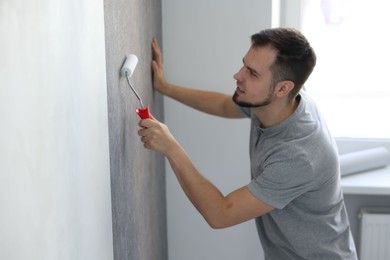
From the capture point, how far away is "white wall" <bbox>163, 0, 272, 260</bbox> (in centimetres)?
192

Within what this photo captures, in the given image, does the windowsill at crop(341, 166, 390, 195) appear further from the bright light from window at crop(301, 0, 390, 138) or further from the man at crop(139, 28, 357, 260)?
the man at crop(139, 28, 357, 260)

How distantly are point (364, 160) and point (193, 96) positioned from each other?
769mm

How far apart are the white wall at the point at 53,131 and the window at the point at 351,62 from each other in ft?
4.10

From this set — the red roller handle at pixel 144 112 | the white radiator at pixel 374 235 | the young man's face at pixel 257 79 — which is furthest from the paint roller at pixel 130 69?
the white radiator at pixel 374 235

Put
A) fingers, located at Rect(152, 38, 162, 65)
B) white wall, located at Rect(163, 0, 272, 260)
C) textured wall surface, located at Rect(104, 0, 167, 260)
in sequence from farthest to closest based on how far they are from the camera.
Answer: white wall, located at Rect(163, 0, 272, 260) < fingers, located at Rect(152, 38, 162, 65) < textured wall surface, located at Rect(104, 0, 167, 260)

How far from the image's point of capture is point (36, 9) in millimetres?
824

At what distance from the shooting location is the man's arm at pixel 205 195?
1.37m

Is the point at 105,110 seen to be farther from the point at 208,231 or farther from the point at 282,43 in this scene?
the point at 208,231

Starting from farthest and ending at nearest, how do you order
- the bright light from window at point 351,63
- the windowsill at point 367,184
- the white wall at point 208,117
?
the bright light from window at point 351,63 < the windowsill at point 367,184 < the white wall at point 208,117

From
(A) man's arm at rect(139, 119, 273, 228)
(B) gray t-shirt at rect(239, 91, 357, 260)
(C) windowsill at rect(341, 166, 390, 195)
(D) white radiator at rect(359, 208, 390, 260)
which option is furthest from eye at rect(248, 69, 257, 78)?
(D) white radiator at rect(359, 208, 390, 260)

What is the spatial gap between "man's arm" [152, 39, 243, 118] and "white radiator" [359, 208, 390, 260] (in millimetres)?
729

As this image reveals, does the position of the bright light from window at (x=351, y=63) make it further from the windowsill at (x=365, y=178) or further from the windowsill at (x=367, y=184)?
the windowsill at (x=367, y=184)

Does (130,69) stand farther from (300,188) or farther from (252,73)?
(300,188)

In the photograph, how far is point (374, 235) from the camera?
2.15 m
